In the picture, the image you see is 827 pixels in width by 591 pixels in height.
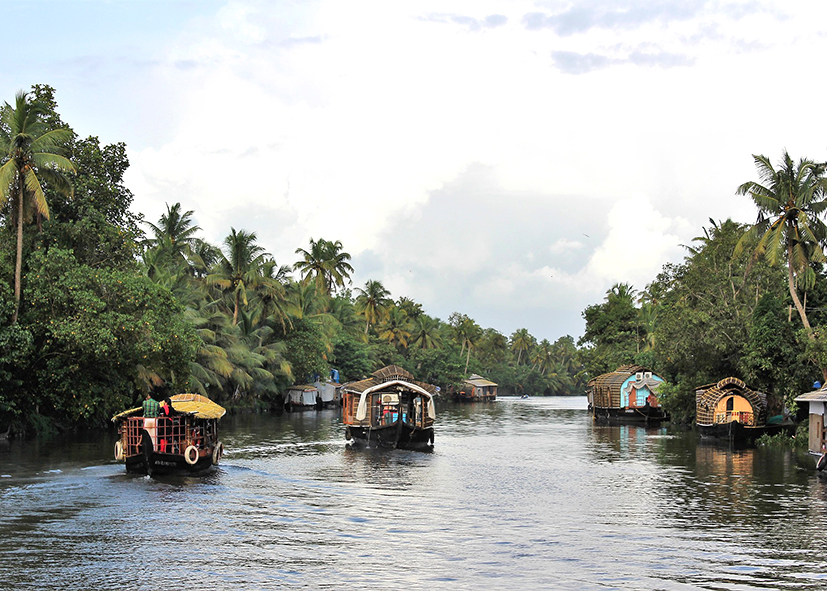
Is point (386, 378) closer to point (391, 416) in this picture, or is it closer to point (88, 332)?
point (391, 416)

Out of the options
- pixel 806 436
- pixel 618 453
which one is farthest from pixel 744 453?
pixel 618 453

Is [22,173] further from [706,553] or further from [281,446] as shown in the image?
[706,553]

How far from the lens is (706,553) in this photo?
1237 cm

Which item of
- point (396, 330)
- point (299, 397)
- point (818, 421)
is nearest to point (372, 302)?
point (396, 330)

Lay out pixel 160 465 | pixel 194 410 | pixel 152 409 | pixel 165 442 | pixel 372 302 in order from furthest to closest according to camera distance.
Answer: pixel 372 302
pixel 194 410
pixel 152 409
pixel 165 442
pixel 160 465

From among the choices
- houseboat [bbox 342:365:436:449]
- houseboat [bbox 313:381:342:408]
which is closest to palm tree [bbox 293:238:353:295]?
houseboat [bbox 313:381:342:408]

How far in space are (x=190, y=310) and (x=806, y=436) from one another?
1135 inches

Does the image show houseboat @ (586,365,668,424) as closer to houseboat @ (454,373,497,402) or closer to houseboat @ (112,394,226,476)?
houseboat @ (112,394,226,476)

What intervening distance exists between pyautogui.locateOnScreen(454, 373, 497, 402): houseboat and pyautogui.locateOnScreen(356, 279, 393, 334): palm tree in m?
12.4

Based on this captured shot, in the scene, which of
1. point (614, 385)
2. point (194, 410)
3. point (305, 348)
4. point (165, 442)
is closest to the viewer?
point (165, 442)

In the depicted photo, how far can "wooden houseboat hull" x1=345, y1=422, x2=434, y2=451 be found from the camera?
27.9 meters

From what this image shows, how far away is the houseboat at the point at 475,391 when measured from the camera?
8506 centimetres

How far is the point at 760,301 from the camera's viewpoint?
29516mm

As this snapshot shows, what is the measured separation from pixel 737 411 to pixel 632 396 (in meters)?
16.2
